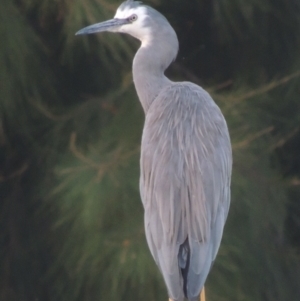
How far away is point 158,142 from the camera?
1.18m

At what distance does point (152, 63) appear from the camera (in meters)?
1.28

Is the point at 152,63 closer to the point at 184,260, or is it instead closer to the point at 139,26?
the point at 139,26

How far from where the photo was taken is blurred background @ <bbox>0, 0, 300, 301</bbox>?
1670mm

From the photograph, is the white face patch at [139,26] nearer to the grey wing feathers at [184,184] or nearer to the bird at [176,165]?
the bird at [176,165]

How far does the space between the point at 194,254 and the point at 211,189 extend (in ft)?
0.40

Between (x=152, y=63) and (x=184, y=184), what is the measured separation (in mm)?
257

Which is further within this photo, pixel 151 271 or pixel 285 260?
pixel 285 260

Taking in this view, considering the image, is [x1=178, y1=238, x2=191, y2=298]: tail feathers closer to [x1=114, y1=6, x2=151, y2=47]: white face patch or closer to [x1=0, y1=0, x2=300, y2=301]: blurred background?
[x1=114, y1=6, x2=151, y2=47]: white face patch

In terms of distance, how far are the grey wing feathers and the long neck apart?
4cm

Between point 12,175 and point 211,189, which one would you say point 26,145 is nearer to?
→ point 12,175

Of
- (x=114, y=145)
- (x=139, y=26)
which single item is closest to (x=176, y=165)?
(x=139, y=26)

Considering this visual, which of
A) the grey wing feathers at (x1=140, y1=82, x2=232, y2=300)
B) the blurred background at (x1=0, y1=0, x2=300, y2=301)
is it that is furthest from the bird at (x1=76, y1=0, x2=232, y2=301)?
the blurred background at (x1=0, y1=0, x2=300, y2=301)

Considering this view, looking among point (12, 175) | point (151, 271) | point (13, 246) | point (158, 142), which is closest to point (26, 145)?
point (12, 175)

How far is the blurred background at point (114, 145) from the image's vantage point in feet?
5.48
